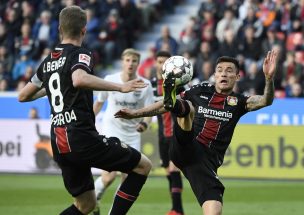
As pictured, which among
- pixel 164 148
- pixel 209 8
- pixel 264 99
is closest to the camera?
pixel 264 99

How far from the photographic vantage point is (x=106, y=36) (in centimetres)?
2444

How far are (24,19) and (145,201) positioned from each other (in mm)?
12994

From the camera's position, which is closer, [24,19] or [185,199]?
[185,199]

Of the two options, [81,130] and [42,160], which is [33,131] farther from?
[81,130]

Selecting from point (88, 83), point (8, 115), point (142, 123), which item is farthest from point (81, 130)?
point (8, 115)

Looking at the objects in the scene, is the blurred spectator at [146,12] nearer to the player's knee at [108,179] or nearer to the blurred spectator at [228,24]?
the blurred spectator at [228,24]

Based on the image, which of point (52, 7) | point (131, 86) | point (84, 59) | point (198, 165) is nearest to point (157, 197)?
point (198, 165)

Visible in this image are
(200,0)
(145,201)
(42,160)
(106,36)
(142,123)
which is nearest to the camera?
(142,123)

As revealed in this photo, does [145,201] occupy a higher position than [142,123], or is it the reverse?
[142,123]

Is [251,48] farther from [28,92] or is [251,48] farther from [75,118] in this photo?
[75,118]

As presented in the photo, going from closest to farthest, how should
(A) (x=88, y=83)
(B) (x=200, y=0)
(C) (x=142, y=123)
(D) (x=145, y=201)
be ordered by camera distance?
(A) (x=88, y=83)
(C) (x=142, y=123)
(D) (x=145, y=201)
(B) (x=200, y=0)

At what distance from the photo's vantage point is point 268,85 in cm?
876

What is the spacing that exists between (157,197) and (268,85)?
20.1 feet

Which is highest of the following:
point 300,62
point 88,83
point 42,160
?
point 88,83
